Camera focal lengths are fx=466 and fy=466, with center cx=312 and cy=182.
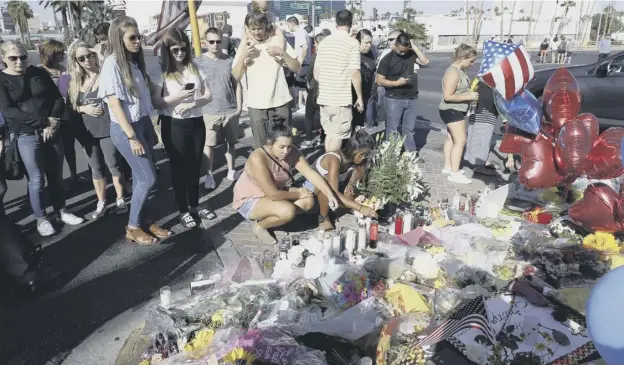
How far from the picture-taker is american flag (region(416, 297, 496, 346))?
235 centimetres

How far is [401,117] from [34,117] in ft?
A: 12.3

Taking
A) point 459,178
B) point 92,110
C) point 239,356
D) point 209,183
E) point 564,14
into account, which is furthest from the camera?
point 564,14

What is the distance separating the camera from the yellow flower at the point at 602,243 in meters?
3.28

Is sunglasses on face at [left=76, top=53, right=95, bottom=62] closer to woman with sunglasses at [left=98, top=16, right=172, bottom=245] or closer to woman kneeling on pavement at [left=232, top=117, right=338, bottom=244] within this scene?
woman with sunglasses at [left=98, top=16, right=172, bottom=245]

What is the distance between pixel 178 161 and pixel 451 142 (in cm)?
309

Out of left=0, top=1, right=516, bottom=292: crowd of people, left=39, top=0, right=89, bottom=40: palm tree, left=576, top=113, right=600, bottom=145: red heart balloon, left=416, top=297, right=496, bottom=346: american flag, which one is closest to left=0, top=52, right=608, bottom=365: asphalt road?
left=0, top=1, right=516, bottom=292: crowd of people

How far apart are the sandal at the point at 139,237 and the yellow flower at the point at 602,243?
3277mm

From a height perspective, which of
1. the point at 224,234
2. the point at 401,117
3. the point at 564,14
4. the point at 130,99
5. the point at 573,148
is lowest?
the point at 224,234

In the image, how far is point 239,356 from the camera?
2.10 m

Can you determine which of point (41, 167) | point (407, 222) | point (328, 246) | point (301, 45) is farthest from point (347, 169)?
point (301, 45)

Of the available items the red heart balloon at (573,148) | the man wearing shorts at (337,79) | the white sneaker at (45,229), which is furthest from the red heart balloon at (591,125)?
the white sneaker at (45,229)

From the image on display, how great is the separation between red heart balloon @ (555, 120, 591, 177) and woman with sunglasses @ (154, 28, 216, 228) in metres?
2.66

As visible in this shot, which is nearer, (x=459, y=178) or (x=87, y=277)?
(x=87, y=277)

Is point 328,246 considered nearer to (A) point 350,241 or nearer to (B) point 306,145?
(A) point 350,241
